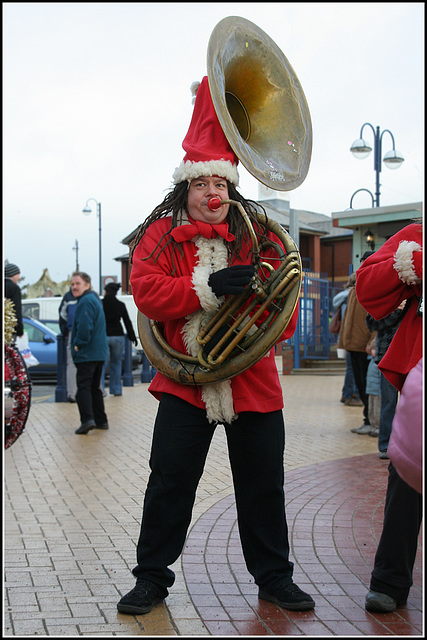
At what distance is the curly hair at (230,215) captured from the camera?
3344mm

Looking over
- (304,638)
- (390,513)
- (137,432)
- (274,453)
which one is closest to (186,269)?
(274,453)

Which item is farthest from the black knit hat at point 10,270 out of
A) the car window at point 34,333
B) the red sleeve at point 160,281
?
the car window at point 34,333

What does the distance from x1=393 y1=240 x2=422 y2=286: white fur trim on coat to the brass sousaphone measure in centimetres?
41

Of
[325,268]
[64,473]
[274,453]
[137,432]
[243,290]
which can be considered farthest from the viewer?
[325,268]

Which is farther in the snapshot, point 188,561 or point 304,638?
point 188,561

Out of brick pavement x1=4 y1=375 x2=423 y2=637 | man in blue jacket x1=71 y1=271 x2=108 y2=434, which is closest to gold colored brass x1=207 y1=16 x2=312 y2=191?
brick pavement x1=4 y1=375 x2=423 y2=637

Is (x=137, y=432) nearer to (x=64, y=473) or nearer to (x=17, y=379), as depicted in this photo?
(x=64, y=473)

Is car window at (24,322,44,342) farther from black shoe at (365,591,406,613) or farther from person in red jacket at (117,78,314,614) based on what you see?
black shoe at (365,591,406,613)

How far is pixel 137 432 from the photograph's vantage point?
28.3 feet

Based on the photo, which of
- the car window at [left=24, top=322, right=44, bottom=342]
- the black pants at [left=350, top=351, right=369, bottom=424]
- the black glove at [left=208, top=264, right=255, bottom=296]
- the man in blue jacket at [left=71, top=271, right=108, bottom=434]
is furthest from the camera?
the car window at [left=24, top=322, right=44, bottom=342]

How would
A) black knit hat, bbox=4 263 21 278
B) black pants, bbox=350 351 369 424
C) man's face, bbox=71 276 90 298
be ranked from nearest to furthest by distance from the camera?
black knit hat, bbox=4 263 21 278
black pants, bbox=350 351 369 424
man's face, bbox=71 276 90 298

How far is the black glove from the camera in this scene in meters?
3.07

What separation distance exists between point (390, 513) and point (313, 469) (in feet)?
10.7

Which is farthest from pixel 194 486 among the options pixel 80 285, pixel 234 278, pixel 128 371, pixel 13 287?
pixel 128 371
